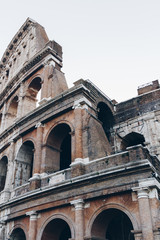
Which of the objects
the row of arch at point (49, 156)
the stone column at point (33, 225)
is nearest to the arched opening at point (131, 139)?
the row of arch at point (49, 156)

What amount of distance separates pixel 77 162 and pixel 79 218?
2053 millimetres

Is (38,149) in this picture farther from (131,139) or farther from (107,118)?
(131,139)

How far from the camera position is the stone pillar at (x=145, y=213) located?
25.8 ft

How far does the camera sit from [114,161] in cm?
972

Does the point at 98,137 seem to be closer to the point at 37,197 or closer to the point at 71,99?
the point at 71,99

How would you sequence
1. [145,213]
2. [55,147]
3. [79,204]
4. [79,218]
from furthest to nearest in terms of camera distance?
1. [55,147]
2. [79,204]
3. [79,218]
4. [145,213]

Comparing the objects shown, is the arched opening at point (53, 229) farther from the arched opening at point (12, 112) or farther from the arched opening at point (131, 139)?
the arched opening at point (12, 112)

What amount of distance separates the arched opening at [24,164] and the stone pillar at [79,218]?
5032mm

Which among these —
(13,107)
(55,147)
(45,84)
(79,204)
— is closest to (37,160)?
(55,147)

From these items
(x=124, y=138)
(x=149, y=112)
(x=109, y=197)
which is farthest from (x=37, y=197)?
(x=149, y=112)

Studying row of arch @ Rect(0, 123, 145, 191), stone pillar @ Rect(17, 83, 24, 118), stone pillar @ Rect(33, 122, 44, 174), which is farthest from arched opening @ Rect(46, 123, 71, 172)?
stone pillar @ Rect(17, 83, 24, 118)

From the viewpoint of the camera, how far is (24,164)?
14586mm

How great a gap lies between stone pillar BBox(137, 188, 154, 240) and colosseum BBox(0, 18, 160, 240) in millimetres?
27

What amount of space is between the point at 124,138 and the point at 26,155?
5.23 metres
